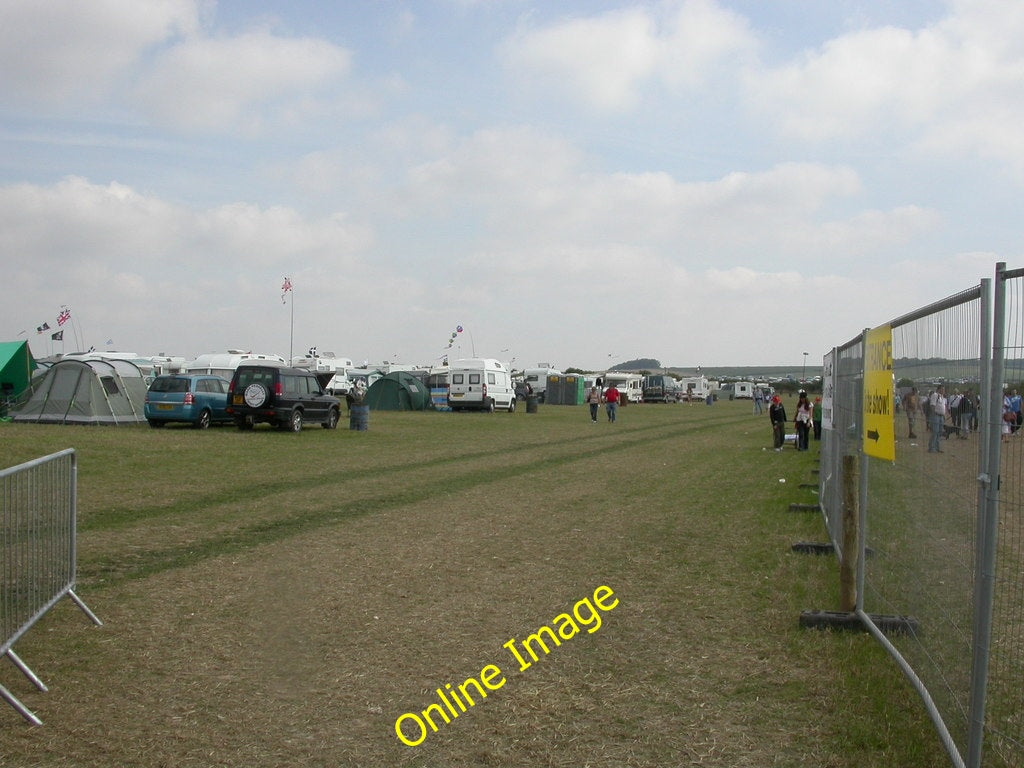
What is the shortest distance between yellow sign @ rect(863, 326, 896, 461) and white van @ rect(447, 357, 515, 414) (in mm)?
35227

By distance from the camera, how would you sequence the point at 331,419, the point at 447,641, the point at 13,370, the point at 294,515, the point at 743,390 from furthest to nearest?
the point at 743,390 < the point at 13,370 < the point at 331,419 < the point at 294,515 < the point at 447,641

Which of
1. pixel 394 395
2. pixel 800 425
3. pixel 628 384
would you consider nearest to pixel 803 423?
pixel 800 425

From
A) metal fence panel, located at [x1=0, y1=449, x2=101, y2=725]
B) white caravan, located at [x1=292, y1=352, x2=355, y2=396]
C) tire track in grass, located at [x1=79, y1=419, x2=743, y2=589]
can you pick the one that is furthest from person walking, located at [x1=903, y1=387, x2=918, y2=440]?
white caravan, located at [x1=292, y1=352, x2=355, y2=396]

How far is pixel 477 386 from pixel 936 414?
37.0 m

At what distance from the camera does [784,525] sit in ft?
36.6

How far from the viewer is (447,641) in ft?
20.6

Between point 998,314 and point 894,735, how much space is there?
2.32 metres

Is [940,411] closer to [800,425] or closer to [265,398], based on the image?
[800,425]

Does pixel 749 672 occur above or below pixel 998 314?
below

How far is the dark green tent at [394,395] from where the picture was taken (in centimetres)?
4272

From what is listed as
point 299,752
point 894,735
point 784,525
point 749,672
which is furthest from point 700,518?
point 299,752

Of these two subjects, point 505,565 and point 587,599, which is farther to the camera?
point 505,565

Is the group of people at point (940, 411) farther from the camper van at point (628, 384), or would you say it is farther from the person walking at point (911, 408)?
the camper van at point (628, 384)

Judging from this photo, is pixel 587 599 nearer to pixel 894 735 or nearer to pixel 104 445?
pixel 894 735
